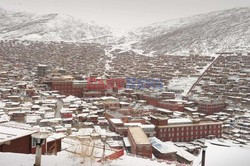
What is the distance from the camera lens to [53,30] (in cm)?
14388

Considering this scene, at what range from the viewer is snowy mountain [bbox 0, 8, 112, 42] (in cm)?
13300

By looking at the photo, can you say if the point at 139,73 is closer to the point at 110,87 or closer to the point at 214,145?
the point at 110,87

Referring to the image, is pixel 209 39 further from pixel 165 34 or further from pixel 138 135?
pixel 138 135

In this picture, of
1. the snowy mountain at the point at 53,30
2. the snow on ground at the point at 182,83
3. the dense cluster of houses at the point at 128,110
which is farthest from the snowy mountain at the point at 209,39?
the snowy mountain at the point at 53,30

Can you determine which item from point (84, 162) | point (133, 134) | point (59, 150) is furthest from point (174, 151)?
point (84, 162)

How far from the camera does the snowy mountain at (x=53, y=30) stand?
133 meters

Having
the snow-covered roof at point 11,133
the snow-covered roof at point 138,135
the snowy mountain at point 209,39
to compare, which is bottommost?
the snow-covered roof at point 138,135

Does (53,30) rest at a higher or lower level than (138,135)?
higher

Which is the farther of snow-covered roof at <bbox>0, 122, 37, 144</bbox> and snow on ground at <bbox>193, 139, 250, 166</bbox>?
snow-covered roof at <bbox>0, 122, 37, 144</bbox>

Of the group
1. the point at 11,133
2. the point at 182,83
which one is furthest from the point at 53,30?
the point at 11,133

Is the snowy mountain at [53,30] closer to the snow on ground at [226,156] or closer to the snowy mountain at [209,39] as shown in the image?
the snowy mountain at [209,39]

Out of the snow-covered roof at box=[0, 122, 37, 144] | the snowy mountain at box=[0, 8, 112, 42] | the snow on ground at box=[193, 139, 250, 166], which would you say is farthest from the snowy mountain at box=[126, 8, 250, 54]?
the snow-covered roof at box=[0, 122, 37, 144]

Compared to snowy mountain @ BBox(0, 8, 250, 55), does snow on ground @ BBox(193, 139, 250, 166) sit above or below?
below

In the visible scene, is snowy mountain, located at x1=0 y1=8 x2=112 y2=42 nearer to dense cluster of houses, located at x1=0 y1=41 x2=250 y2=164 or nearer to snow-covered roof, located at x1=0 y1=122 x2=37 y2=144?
dense cluster of houses, located at x1=0 y1=41 x2=250 y2=164
